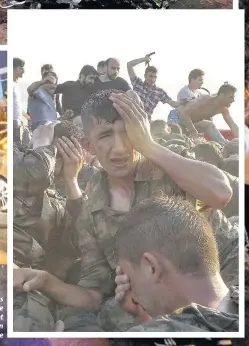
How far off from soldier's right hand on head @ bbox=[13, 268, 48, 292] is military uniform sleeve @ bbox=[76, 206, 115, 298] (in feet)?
0.42

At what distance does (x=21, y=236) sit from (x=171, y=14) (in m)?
0.90

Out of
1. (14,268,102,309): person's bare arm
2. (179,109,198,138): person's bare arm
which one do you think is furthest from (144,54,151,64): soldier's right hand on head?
(14,268,102,309): person's bare arm

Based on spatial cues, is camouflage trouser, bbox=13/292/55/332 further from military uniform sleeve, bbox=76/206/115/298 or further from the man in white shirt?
the man in white shirt

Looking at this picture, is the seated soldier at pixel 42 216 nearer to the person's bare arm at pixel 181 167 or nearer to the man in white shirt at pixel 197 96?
the person's bare arm at pixel 181 167

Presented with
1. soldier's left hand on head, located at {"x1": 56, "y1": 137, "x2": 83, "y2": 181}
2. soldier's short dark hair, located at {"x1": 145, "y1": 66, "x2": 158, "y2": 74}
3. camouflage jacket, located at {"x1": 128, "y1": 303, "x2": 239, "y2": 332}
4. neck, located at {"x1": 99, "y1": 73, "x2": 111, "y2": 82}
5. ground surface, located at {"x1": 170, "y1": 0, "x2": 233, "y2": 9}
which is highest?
ground surface, located at {"x1": 170, "y1": 0, "x2": 233, "y2": 9}

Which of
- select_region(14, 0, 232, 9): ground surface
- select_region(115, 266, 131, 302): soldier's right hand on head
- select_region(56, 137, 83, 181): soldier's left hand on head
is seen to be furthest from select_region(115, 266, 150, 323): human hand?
select_region(14, 0, 232, 9): ground surface

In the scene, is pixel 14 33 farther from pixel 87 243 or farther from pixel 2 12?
pixel 87 243

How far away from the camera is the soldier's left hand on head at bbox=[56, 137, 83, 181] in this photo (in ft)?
6.72

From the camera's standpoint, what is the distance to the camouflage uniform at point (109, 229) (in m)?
2.03

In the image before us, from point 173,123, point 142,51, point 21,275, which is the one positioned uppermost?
point 142,51

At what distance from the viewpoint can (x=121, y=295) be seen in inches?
79.7

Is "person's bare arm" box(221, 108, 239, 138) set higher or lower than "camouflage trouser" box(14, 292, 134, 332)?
higher

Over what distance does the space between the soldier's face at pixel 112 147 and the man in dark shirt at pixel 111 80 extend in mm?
115

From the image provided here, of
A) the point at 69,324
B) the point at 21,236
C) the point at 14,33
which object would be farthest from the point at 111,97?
the point at 69,324
